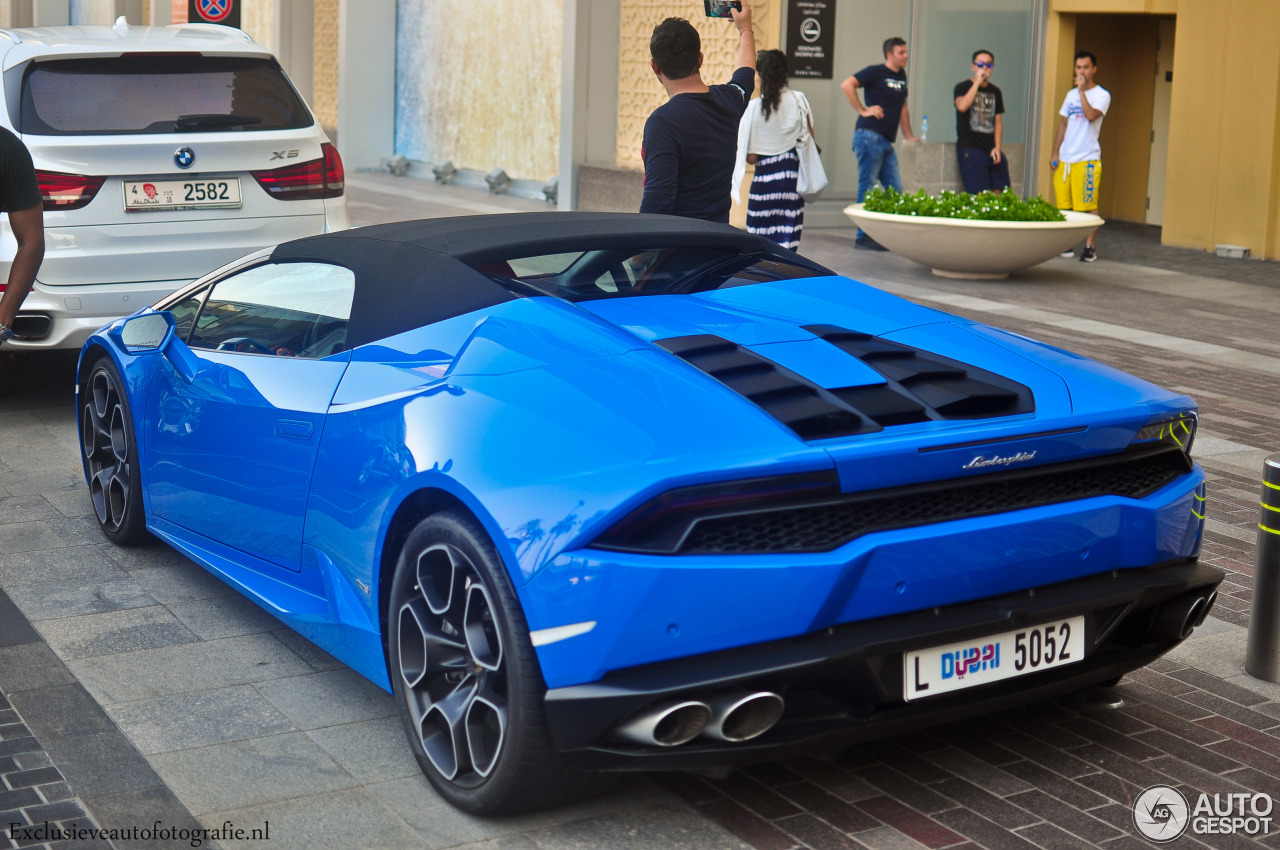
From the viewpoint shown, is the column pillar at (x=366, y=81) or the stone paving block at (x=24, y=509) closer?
the stone paving block at (x=24, y=509)

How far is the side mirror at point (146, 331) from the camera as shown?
16.4 feet

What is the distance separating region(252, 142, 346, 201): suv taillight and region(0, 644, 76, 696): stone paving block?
3.64 m

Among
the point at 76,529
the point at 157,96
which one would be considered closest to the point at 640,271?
the point at 76,529

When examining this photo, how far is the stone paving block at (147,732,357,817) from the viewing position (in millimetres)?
3400

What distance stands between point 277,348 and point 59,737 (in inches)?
48.7

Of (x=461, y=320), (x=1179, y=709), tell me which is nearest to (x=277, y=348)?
(x=461, y=320)

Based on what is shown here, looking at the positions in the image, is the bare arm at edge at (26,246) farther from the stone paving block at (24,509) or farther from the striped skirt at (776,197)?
the striped skirt at (776,197)

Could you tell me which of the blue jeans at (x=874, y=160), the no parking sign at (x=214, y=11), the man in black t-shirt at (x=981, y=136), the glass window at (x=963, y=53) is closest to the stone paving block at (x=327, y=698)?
the no parking sign at (x=214, y=11)

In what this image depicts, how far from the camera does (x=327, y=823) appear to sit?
3.28 m

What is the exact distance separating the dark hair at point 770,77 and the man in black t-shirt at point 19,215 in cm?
567

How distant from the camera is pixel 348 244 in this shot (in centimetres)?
420

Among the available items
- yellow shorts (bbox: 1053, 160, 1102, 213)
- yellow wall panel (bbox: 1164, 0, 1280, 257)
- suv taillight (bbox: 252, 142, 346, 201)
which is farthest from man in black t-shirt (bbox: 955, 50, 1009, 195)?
suv taillight (bbox: 252, 142, 346, 201)
